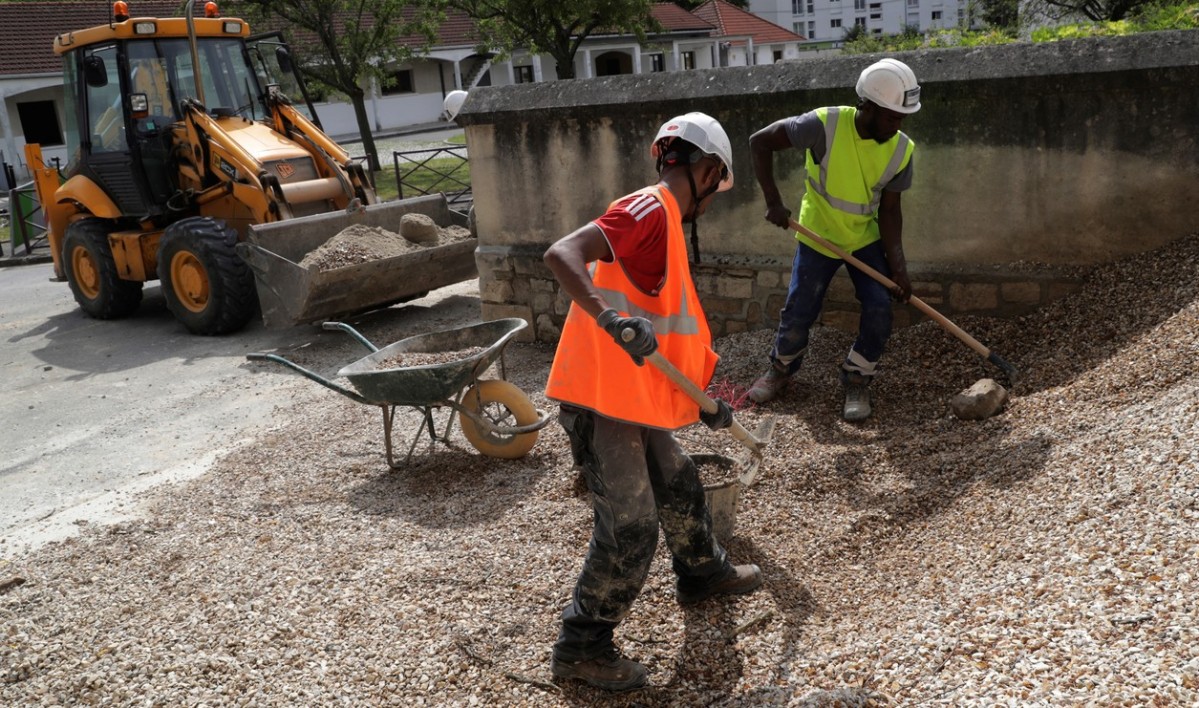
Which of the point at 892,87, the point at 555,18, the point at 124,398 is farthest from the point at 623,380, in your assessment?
the point at 555,18

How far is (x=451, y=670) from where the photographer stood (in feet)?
11.1

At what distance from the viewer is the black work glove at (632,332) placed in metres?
2.89

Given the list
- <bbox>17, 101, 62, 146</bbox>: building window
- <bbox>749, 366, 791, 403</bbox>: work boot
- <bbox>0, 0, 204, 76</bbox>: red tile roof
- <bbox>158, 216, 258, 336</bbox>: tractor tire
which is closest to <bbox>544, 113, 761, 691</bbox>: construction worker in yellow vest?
<bbox>749, 366, 791, 403</bbox>: work boot

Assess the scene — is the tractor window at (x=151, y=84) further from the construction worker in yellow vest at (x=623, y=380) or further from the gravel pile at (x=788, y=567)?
the construction worker in yellow vest at (x=623, y=380)

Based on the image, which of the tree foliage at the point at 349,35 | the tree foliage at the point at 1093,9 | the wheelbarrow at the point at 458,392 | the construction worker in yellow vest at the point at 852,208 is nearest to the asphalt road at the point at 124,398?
the wheelbarrow at the point at 458,392

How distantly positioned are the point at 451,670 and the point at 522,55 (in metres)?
33.5

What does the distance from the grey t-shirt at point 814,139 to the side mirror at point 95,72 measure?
22.6 feet

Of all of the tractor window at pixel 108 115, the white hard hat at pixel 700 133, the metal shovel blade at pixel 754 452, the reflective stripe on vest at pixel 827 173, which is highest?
the tractor window at pixel 108 115

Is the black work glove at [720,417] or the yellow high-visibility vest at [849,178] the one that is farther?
the yellow high-visibility vest at [849,178]

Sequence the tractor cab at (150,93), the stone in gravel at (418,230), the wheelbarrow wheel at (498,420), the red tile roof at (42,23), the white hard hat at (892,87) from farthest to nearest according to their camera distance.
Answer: the red tile roof at (42,23), the tractor cab at (150,93), the stone in gravel at (418,230), the wheelbarrow wheel at (498,420), the white hard hat at (892,87)

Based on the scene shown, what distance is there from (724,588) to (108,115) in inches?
340

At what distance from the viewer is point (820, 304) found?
5324mm

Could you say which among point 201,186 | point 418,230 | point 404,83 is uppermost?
point 404,83

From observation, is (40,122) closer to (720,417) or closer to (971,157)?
(971,157)
